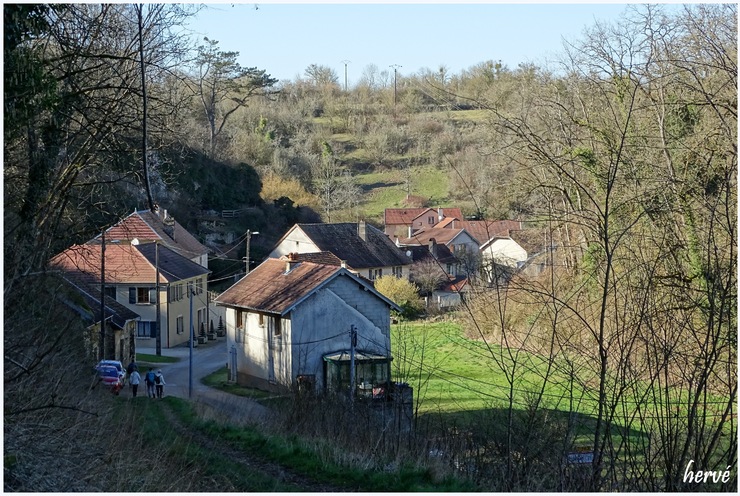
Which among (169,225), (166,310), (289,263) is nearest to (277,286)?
(289,263)

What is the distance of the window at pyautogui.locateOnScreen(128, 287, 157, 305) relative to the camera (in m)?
31.4

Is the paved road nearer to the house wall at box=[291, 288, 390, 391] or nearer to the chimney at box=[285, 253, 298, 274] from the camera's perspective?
the house wall at box=[291, 288, 390, 391]

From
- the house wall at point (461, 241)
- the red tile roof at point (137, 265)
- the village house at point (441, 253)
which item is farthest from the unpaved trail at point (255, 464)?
the house wall at point (461, 241)

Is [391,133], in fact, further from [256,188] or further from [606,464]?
[606,464]

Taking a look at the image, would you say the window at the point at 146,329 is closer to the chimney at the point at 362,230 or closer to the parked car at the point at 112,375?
the chimney at the point at 362,230

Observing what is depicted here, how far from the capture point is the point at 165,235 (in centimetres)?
3534

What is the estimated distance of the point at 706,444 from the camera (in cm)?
426

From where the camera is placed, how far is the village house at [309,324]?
22.4 m

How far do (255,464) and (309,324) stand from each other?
1264 centimetres

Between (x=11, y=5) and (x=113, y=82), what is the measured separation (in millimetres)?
3665

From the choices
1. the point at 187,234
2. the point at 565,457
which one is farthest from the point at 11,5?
the point at 187,234

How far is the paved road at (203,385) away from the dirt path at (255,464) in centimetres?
104

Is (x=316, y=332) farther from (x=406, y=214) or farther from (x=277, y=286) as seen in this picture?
(x=406, y=214)

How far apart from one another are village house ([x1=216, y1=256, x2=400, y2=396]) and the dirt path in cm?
906
